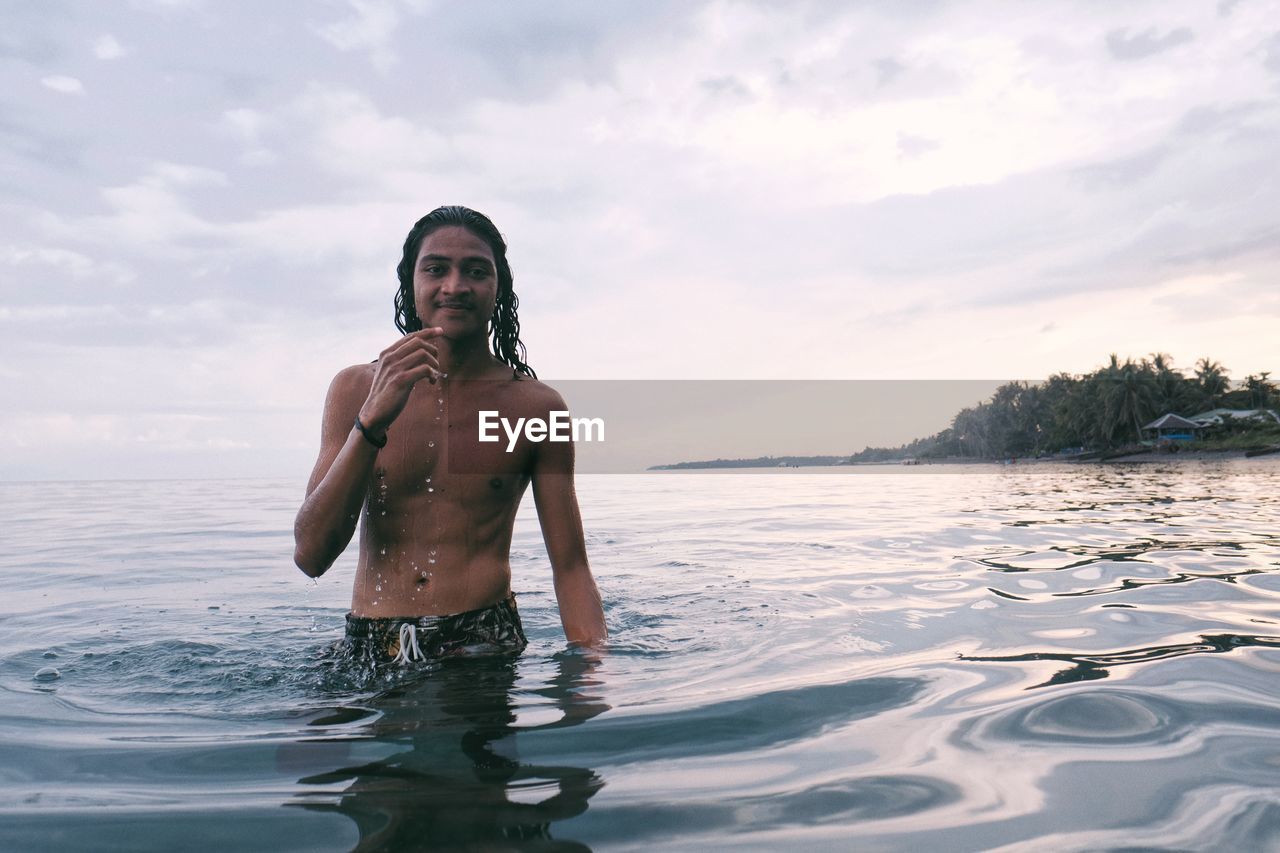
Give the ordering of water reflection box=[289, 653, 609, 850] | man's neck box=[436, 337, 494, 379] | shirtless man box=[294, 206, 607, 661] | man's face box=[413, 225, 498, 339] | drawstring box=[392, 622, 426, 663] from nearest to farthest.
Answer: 1. water reflection box=[289, 653, 609, 850]
2. drawstring box=[392, 622, 426, 663]
3. shirtless man box=[294, 206, 607, 661]
4. man's face box=[413, 225, 498, 339]
5. man's neck box=[436, 337, 494, 379]

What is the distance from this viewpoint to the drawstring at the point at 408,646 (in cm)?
308

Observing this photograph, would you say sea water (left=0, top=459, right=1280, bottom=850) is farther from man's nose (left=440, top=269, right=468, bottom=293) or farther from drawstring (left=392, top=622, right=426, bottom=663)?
man's nose (left=440, top=269, right=468, bottom=293)

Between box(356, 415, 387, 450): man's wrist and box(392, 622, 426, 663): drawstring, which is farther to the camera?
box(392, 622, 426, 663): drawstring

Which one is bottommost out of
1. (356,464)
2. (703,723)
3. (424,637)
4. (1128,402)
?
(703,723)

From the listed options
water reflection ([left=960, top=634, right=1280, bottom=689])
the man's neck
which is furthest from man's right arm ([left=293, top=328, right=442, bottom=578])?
water reflection ([left=960, top=634, right=1280, bottom=689])

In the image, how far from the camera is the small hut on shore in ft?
181

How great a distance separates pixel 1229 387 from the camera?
65125 mm

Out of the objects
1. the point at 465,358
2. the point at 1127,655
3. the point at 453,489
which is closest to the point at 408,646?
the point at 453,489

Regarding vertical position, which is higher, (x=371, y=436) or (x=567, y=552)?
(x=371, y=436)

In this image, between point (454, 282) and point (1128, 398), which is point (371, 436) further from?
point (1128, 398)

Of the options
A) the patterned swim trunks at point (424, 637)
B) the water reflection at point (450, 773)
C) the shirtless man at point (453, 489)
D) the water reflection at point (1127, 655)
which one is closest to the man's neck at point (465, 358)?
the shirtless man at point (453, 489)

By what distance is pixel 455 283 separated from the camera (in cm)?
326

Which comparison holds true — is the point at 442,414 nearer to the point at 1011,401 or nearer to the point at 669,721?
the point at 669,721

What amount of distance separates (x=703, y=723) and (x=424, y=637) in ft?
4.32
